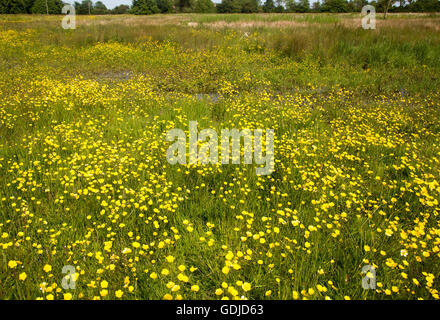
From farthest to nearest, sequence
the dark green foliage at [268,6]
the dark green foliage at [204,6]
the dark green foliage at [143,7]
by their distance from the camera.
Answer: the dark green foliage at [268,6] → the dark green foliage at [204,6] → the dark green foliage at [143,7]

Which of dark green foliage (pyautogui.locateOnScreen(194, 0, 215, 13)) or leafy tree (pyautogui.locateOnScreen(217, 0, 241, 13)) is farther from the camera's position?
leafy tree (pyautogui.locateOnScreen(217, 0, 241, 13))

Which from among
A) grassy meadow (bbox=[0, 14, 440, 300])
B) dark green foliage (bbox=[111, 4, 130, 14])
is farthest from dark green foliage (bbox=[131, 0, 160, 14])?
grassy meadow (bbox=[0, 14, 440, 300])

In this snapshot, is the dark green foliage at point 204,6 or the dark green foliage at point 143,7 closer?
the dark green foliage at point 143,7

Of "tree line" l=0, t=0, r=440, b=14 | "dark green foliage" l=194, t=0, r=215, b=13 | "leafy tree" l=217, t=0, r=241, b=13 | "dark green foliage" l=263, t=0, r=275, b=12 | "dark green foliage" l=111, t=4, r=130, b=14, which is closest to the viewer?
"tree line" l=0, t=0, r=440, b=14

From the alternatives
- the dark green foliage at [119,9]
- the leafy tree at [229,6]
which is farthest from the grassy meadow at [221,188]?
the dark green foliage at [119,9]

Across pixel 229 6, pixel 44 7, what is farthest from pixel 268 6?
pixel 44 7

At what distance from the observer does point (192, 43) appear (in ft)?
38.9

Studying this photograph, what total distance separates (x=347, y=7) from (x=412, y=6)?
11.4 m

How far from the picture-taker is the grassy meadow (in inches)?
79.6

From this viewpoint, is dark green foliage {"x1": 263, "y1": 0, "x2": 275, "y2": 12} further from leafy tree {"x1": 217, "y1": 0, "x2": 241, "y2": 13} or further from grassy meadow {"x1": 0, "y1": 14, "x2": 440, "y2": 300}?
grassy meadow {"x1": 0, "y1": 14, "x2": 440, "y2": 300}

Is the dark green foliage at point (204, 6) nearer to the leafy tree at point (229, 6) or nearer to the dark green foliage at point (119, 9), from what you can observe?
the leafy tree at point (229, 6)

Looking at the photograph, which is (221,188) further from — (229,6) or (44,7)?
(229,6)

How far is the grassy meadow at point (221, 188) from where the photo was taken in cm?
202
